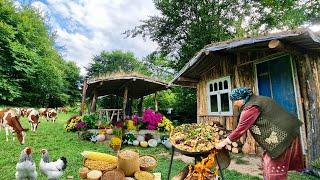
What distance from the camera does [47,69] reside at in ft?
135

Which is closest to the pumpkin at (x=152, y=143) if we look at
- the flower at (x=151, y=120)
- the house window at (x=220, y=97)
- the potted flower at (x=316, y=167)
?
the flower at (x=151, y=120)

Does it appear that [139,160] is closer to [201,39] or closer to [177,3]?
[201,39]

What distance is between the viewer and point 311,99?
22.7 ft

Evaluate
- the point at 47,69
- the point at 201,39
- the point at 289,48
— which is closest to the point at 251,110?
the point at 289,48

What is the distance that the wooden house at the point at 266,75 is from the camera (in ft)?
22.2

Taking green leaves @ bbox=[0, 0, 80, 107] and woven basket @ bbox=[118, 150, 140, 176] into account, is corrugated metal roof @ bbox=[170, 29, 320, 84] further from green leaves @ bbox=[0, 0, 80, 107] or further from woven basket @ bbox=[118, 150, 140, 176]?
green leaves @ bbox=[0, 0, 80, 107]

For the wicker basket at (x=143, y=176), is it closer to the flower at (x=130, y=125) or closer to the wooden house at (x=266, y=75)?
the wooden house at (x=266, y=75)

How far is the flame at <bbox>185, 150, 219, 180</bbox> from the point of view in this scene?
4.68m

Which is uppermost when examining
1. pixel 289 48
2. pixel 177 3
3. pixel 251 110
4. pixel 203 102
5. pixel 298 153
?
pixel 177 3

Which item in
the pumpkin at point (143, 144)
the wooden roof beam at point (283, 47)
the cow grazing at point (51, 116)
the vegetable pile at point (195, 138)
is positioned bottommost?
the pumpkin at point (143, 144)

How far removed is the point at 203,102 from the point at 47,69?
34340mm

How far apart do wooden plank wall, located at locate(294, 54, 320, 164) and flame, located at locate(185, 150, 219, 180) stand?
323cm

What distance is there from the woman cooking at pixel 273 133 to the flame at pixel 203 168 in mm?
771

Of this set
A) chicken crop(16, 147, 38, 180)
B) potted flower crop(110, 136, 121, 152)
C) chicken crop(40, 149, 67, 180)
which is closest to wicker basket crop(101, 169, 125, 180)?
chicken crop(40, 149, 67, 180)
